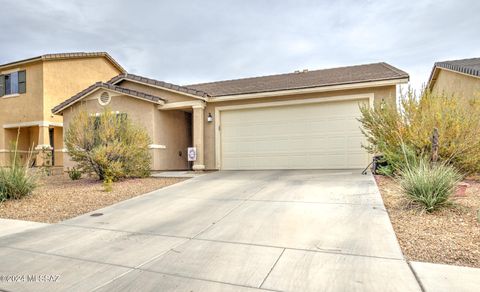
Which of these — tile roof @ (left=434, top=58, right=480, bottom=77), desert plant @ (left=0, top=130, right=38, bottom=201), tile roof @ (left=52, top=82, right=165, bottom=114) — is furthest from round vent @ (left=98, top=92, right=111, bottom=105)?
tile roof @ (left=434, top=58, right=480, bottom=77)

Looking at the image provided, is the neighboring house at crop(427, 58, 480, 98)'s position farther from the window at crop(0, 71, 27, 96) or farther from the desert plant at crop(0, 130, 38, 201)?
the window at crop(0, 71, 27, 96)

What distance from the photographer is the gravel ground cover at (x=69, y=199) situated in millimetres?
6398

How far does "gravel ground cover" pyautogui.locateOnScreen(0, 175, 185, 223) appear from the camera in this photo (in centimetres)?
640

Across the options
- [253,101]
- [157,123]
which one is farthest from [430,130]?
[157,123]

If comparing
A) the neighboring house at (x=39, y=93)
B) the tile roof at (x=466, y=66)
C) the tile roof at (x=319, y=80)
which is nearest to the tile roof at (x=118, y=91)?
the tile roof at (x=319, y=80)

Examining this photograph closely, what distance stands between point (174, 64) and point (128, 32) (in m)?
4.51

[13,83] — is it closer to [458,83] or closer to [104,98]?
[104,98]

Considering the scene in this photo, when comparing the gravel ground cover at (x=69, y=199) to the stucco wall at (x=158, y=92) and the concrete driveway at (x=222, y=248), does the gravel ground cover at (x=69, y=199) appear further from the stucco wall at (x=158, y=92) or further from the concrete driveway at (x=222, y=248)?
the stucco wall at (x=158, y=92)

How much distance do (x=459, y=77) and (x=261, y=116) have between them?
8051 millimetres

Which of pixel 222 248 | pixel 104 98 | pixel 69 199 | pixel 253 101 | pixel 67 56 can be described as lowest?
pixel 222 248

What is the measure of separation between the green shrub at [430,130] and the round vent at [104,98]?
35.9 feet

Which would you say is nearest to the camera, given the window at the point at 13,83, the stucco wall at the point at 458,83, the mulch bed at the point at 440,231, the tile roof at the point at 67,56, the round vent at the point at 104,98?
the mulch bed at the point at 440,231

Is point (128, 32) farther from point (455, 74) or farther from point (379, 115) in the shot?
point (455, 74)

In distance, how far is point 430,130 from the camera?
7.15 m
